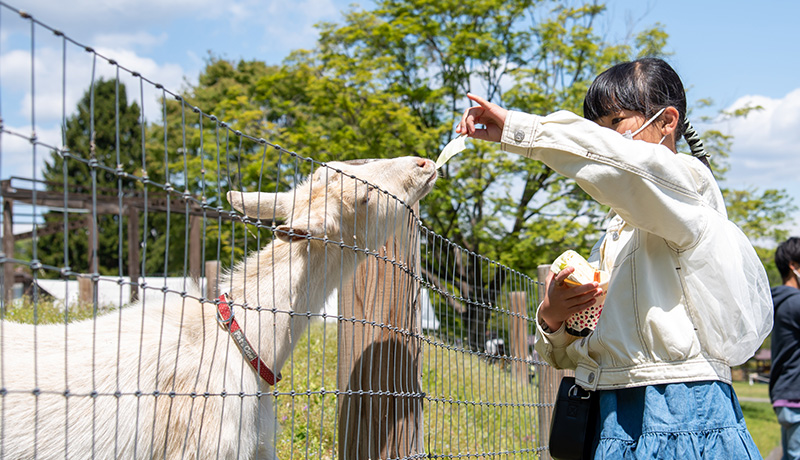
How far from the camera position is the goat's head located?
2787mm

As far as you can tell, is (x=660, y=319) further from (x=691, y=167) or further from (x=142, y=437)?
(x=142, y=437)

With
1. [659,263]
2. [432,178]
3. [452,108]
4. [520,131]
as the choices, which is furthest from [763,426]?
[520,131]

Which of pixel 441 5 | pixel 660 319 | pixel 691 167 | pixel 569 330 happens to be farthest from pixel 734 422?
pixel 441 5

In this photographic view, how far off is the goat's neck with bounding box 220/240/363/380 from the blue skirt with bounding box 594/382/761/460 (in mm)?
1306

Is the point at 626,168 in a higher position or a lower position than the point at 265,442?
higher

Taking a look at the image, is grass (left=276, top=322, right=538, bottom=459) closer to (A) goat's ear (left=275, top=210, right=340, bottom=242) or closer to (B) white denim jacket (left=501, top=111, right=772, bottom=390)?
(A) goat's ear (left=275, top=210, right=340, bottom=242)

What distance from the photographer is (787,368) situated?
4.80m

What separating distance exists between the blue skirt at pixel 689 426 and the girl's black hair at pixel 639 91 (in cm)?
93

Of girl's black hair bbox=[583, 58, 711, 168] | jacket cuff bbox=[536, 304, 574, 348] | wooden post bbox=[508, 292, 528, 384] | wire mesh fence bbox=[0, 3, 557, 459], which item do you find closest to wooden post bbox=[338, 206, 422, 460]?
wire mesh fence bbox=[0, 3, 557, 459]

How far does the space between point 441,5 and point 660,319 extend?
15.4 m

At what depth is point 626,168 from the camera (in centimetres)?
179

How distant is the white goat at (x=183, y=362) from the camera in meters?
2.20

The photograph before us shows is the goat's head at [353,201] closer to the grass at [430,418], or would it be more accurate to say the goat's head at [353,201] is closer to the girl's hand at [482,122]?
the girl's hand at [482,122]

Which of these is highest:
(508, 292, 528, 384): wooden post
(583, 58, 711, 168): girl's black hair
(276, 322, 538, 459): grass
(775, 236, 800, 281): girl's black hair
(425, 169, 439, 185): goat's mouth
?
(583, 58, 711, 168): girl's black hair
